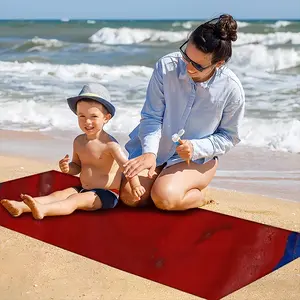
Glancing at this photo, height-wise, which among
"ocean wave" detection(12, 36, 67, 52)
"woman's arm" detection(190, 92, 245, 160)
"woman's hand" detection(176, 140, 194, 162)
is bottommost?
"woman's hand" detection(176, 140, 194, 162)

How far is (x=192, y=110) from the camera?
3.50 m

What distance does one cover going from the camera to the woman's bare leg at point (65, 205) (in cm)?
328

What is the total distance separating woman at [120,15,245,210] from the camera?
3426 millimetres

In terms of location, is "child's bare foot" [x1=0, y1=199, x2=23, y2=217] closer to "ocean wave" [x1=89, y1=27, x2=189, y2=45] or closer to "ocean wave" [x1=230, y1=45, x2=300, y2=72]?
"ocean wave" [x1=230, y1=45, x2=300, y2=72]

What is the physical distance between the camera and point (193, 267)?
9.12 ft

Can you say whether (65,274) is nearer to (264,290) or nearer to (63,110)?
(264,290)

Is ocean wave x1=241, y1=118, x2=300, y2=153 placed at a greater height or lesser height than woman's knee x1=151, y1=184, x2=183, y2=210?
greater

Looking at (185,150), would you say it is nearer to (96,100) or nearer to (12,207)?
(96,100)

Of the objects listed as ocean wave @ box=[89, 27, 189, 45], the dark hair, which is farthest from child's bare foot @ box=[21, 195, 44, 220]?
ocean wave @ box=[89, 27, 189, 45]

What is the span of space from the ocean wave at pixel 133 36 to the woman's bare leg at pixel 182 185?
1738 cm

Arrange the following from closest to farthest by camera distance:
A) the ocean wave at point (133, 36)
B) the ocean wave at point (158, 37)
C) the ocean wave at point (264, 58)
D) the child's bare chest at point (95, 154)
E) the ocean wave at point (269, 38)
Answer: the child's bare chest at point (95, 154), the ocean wave at point (264, 58), the ocean wave at point (269, 38), the ocean wave at point (158, 37), the ocean wave at point (133, 36)

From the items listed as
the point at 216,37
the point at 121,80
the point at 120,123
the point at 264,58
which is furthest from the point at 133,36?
the point at 216,37

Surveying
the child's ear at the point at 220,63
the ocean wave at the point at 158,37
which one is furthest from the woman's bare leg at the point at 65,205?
the ocean wave at the point at 158,37

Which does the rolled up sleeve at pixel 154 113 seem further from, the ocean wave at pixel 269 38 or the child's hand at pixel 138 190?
the ocean wave at pixel 269 38
